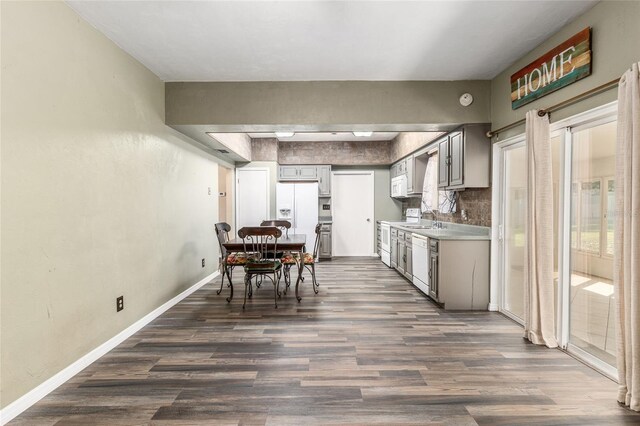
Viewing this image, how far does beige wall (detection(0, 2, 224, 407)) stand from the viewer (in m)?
1.85

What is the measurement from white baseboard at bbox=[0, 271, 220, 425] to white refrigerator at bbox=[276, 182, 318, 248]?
11.5 ft

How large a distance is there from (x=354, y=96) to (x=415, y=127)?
2.81 feet

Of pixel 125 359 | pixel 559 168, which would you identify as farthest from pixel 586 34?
pixel 125 359

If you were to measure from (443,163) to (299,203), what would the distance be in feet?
10.9

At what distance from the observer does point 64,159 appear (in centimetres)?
223

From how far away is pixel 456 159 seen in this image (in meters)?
3.95

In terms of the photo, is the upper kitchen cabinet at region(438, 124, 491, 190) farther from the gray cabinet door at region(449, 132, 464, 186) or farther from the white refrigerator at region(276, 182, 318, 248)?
the white refrigerator at region(276, 182, 318, 248)

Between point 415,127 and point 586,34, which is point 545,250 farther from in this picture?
point 415,127

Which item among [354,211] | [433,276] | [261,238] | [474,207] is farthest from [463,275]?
[354,211]

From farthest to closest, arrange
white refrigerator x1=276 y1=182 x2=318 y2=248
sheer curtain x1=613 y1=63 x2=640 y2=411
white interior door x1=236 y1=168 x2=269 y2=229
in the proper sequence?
white interior door x1=236 y1=168 x2=269 y2=229 → white refrigerator x1=276 y1=182 x2=318 y2=248 → sheer curtain x1=613 y1=63 x2=640 y2=411

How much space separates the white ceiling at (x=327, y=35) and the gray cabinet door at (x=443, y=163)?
1.02 meters

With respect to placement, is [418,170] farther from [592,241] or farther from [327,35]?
[327,35]

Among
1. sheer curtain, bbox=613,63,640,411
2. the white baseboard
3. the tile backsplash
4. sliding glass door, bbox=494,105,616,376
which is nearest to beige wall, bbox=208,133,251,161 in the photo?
the white baseboard

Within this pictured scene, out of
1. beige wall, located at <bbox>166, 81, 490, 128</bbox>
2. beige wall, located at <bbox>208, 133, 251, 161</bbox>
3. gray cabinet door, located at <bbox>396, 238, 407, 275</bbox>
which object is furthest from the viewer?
gray cabinet door, located at <bbox>396, 238, 407, 275</bbox>
